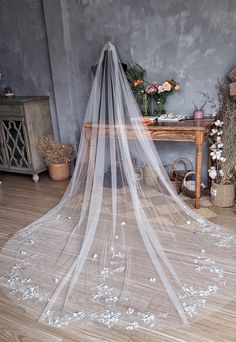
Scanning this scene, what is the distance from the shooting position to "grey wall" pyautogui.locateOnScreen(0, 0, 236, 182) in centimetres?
271

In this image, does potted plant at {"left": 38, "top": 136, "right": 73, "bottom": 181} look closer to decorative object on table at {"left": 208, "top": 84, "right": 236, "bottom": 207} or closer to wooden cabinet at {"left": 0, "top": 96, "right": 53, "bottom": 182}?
wooden cabinet at {"left": 0, "top": 96, "right": 53, "bottom": 182}

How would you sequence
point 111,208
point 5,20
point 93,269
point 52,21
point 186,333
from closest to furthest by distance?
point 186,333, point 93,269, point 111,208, point 52,21, point 5,20

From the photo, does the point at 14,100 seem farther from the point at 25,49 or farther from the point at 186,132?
the point at 186,132

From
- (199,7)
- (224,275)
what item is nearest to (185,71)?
(199,7)

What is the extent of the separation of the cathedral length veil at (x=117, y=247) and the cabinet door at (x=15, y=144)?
1221mm

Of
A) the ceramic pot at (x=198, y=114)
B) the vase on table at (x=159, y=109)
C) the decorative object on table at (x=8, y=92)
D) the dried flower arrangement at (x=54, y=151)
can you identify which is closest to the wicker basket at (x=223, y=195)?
the ceramic pot at (x=198, y=114)

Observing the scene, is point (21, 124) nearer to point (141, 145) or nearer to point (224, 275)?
point (141, 145)

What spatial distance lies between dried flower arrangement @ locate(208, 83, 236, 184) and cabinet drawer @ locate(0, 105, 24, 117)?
2.14 m

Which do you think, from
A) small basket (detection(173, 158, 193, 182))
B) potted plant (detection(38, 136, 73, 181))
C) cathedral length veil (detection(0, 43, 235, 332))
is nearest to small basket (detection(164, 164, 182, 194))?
small basket (detection(173, 158, 193, 182))

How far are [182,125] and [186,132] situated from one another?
0.08 metres

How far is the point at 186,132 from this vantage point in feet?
8.17

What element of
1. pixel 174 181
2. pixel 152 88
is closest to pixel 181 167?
pixel 174 181

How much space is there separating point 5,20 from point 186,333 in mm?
3940

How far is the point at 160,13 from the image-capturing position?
9.27 feet
